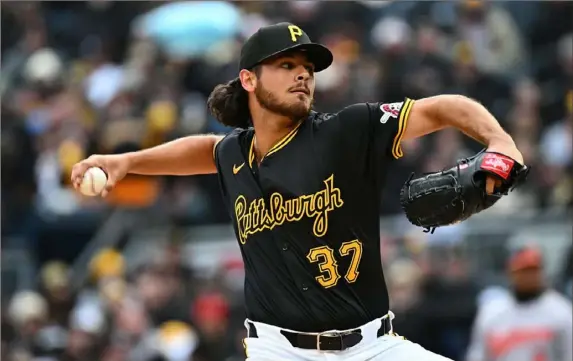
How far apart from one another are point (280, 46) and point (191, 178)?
6772 millimetres

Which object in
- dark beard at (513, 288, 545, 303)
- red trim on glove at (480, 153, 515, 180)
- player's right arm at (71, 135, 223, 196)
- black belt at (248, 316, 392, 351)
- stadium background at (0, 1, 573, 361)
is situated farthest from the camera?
stadium background at (0, 1, 573, 361)

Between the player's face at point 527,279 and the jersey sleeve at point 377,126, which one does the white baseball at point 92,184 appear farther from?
the player's face at point 527,279

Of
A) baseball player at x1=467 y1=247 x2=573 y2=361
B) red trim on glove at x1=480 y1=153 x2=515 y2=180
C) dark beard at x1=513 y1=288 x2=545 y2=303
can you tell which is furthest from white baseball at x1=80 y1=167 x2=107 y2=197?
dark beard at x1=513 y1=288 x2=545 y2=303

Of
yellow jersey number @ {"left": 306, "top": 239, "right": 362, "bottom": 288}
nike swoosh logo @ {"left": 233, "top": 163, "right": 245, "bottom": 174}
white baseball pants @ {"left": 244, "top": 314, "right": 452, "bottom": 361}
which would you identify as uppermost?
nike swoosh logo @ {"left": 233, "top": 163, "right": 245, "bottom": 174}

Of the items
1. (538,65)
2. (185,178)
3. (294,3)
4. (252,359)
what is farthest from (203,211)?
(252,359)

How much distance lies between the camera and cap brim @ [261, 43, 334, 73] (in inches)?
192

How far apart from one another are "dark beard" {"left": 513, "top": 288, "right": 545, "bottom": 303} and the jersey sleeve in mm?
3786

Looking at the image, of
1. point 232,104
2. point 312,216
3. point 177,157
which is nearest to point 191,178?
point 177,157

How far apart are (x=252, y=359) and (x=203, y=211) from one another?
666 cm

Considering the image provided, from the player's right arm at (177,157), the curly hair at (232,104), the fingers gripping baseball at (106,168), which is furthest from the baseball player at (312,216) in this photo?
the fingers gripping baseball at (106,168)

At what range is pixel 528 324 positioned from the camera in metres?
8.26

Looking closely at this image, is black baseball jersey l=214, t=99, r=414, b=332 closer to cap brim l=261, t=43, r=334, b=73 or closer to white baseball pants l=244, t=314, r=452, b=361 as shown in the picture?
white baseball pants l=244, t=314, r=452, b=361

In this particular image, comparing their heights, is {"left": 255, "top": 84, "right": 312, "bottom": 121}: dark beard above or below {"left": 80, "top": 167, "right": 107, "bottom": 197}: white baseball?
above

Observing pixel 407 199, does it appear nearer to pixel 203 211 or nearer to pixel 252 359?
pixel 252 359
